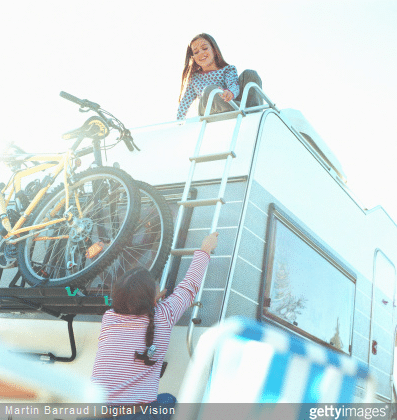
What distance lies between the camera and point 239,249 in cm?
274

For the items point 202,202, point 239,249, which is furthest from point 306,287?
point 202,202

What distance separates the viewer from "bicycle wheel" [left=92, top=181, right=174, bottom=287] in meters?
2.91

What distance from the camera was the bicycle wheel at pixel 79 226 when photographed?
285 centimetres

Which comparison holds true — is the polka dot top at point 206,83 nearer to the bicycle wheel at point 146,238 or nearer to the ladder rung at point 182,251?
the bicycle wheel at point 146,238

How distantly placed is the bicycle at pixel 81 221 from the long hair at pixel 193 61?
0.84 meters

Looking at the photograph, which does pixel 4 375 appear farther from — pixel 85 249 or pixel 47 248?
pixel 47 248

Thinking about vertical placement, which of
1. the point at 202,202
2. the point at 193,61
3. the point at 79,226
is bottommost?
the point at 79,226

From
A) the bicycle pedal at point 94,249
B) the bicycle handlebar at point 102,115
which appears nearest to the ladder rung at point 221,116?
the bicycle handlebar at point 102,115

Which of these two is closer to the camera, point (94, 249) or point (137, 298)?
point (137, 298)

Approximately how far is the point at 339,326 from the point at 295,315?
0.74 metres

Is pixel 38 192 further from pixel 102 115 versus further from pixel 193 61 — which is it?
pixel 193 61

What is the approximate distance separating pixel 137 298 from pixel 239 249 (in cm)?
87

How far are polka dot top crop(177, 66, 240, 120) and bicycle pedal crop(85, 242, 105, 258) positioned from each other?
1.57 m

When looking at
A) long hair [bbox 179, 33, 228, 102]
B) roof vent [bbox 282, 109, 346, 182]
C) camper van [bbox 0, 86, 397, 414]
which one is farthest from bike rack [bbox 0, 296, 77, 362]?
roof vent [bbox 282, 109, 346, 182]
